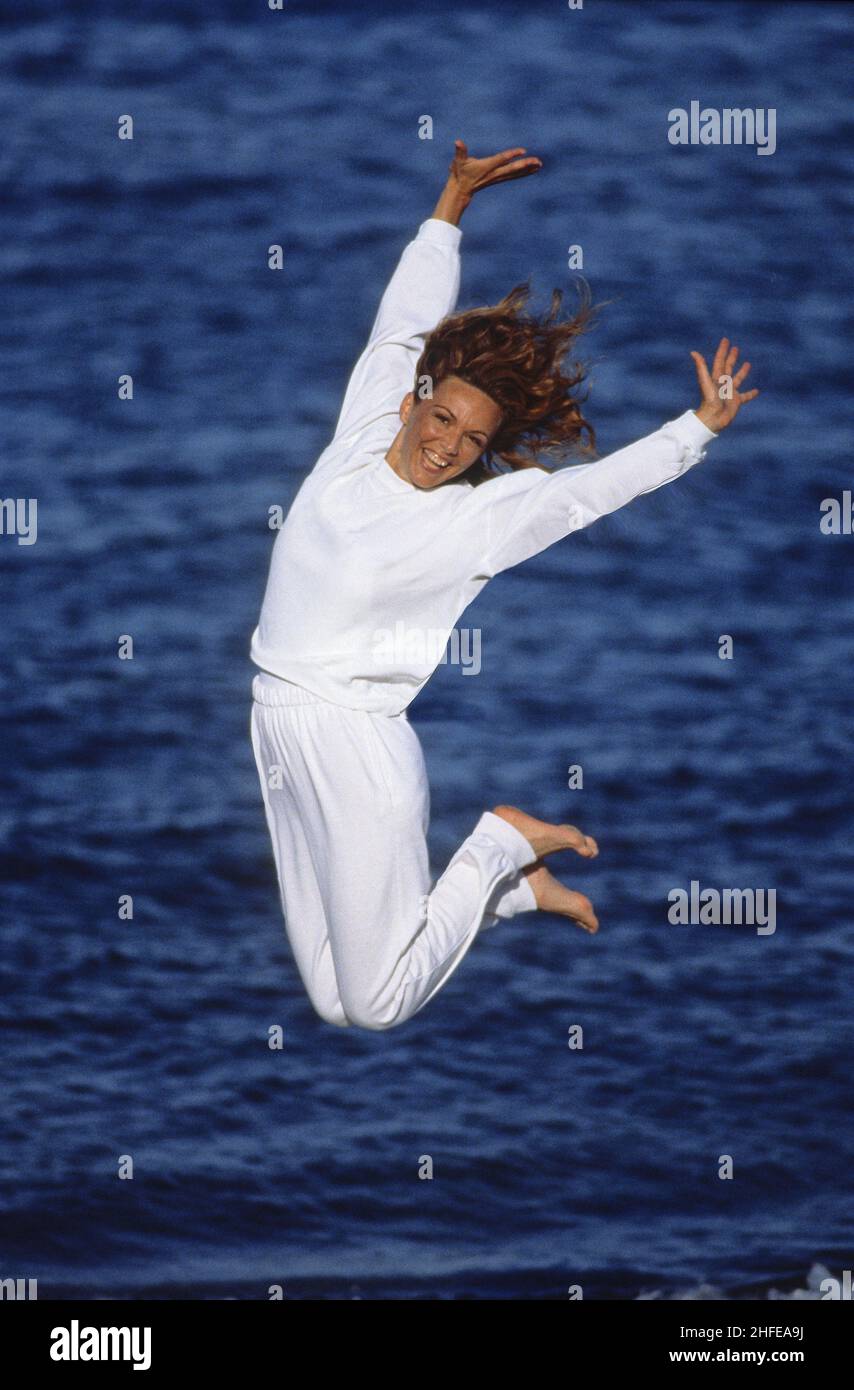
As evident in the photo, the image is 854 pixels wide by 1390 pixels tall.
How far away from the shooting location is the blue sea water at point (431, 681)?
815 cm

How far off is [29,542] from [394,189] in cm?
247

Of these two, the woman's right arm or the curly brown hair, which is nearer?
the curly brown hair

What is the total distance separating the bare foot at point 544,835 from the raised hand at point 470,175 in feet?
4.09

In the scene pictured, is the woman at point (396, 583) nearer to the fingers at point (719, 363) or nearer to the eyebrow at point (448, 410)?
the eyebrow at point (448, 410)

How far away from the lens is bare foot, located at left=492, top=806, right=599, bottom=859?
5.14 metres

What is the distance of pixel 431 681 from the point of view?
9.16 m

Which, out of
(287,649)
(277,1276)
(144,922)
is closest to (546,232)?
(144,922)

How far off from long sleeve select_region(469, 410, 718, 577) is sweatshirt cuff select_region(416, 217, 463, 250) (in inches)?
21.4

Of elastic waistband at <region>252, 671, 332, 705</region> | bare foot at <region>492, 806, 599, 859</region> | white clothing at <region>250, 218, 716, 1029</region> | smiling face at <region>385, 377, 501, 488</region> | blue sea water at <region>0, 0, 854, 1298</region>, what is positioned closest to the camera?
smiling face at <region>385, 377, 501, 488</region>

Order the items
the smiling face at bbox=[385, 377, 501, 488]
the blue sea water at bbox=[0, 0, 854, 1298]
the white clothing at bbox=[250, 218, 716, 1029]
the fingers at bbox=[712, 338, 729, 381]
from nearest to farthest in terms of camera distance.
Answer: the fingers at bbox=[712, 338, 729, 381] → the smiling face at bbox=[385, 377, 501, 488] → the white clothing at bbox=[250, 218, 716, 1029] → the blue sea water at bbox=[0, 0, 854, 1298]

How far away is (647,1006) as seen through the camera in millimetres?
8422

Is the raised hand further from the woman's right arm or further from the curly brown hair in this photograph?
the curly brown hair

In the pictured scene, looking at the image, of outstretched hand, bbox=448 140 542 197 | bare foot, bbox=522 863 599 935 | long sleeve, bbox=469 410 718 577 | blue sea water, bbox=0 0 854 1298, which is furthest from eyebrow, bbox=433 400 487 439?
blue sea water, bbox=0 0 854 1298

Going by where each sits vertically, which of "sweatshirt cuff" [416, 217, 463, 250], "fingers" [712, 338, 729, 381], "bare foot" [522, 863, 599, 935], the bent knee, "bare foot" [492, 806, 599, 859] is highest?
"sweatshirt cuff" [416, 217, 463, 250]
